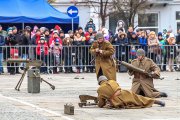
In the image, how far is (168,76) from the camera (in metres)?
28.0

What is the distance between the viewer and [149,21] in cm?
5259

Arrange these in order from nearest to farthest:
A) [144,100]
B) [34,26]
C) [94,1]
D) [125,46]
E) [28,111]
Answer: [28,111] < [144,100] < [125,46] < [34,26] < [94,1]

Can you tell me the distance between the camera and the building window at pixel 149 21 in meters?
51.8

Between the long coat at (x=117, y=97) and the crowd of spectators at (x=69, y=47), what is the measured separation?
13187mm

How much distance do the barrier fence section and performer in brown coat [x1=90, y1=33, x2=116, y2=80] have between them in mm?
10081

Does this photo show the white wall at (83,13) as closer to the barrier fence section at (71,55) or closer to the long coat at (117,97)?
the barrier fence section at (71,55)

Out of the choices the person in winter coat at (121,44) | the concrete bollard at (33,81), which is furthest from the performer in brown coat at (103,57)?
the person in winter coat at (121,44)

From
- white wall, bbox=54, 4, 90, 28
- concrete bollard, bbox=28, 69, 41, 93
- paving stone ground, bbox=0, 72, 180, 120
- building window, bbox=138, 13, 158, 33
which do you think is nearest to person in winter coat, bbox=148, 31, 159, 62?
paving stone ground, bbox=0, 72, 180, 120

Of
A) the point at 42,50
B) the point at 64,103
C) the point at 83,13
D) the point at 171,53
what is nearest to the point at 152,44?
the point at 171,53

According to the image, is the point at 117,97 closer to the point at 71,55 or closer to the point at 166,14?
the point at 71,55

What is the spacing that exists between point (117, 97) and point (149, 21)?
37.1 meters

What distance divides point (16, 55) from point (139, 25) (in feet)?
77.9

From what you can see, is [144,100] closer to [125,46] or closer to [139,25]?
[125,46]

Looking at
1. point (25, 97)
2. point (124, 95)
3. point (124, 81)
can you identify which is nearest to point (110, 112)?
point (124, 95)
